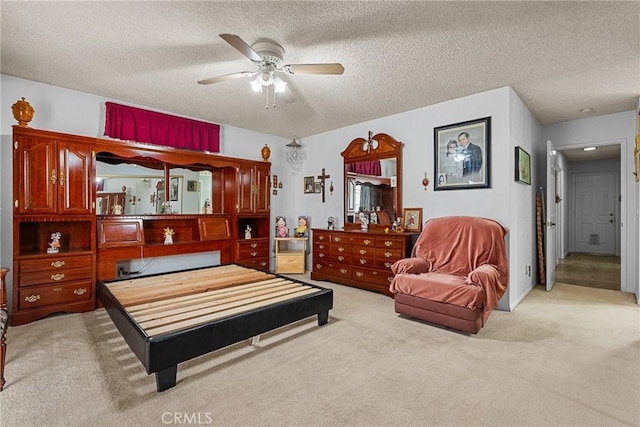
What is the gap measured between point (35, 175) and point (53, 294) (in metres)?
1.24

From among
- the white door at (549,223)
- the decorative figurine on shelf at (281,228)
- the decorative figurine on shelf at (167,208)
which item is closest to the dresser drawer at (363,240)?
the decorative figurine on shelf at (281,228)

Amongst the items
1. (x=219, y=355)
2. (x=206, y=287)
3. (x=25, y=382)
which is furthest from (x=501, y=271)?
(x=25, y=382)

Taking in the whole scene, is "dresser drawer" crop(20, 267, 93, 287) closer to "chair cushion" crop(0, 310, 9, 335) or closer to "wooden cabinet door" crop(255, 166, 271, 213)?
"chair cushion" crop(0, 310, 9, 335)

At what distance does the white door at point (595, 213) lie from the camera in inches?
289

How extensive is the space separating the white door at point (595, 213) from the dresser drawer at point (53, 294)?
10358 mm

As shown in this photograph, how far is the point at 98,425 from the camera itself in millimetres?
1584

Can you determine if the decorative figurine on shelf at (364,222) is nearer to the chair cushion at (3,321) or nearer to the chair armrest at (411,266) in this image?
the chair armrest at (411,266)

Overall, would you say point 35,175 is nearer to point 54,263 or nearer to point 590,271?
point 54,263

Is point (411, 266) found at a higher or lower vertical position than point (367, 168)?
lower

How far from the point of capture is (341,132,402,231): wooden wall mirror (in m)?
4.49

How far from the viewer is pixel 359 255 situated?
4.32 meters

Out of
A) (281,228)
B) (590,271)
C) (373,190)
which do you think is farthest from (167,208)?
(590,271)

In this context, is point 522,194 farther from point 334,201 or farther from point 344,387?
point 344,387

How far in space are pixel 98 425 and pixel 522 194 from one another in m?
4.66
